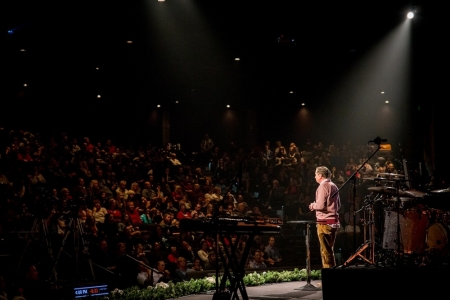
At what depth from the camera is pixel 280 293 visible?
8945mm

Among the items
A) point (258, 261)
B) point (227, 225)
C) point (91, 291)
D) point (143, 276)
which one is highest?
point (227, 225)

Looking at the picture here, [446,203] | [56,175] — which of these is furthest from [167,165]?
[446,203]

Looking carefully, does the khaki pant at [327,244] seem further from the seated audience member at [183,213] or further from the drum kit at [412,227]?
the seated audience member at [183,213]

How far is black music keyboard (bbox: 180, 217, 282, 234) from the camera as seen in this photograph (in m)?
6.17

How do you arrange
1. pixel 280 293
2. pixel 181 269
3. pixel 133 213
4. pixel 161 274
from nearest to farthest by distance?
pixel 280 293
pixel 161 274
pixel 181 269
pixel 133 213

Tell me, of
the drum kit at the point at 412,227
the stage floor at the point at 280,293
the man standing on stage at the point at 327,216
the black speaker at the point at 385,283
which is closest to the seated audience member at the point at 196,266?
the stage floor at the point at 280,293

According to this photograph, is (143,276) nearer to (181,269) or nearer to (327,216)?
(181,269)

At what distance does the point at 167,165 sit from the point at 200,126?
383 inches

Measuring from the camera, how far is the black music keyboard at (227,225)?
6.17 metres

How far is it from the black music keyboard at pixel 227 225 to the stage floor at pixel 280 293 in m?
2.15

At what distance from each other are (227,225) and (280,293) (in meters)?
3.09

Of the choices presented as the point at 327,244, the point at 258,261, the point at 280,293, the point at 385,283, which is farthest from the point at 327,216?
the point at 258,261

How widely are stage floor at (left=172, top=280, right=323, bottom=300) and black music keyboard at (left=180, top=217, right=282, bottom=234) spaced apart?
2.15m

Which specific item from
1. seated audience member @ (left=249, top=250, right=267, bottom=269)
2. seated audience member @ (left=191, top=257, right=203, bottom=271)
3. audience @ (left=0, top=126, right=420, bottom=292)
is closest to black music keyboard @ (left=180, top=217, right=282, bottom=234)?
audience @ (left=0, top=126, right=420, bottom=292)
